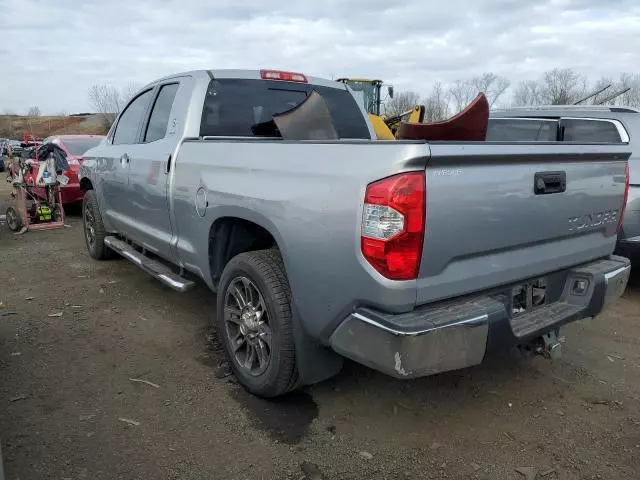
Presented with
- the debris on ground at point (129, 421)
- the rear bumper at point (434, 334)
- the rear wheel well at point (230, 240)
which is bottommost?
the debris on ground at point (129, 421)

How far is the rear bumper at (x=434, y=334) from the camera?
2256 millimetres

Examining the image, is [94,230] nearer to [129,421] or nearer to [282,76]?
[282,76]

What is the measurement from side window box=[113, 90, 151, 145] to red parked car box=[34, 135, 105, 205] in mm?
4276

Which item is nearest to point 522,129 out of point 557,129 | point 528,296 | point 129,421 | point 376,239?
point 557,129

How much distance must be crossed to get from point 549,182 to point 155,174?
2853mm

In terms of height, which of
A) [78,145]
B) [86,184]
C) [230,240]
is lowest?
[230,240]

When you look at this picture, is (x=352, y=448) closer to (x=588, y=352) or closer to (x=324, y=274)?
(x=324, y=274)

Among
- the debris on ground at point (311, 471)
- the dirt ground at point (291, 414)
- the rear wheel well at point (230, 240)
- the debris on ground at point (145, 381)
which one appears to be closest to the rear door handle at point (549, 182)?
the dirt ground at point (291, 414)

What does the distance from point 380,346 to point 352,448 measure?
799mm

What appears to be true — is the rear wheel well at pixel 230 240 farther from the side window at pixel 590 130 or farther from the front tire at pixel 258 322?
the side window at pixel 590 130

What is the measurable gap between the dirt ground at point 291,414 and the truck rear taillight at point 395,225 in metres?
1.07

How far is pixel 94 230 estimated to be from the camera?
20.7 ft

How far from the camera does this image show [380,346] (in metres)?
2.31

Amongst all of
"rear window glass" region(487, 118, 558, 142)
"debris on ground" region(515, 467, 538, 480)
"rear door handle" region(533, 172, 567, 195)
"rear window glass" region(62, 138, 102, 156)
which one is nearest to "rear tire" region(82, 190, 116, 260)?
"rear window glass" region(62, 138, 102, 156)
